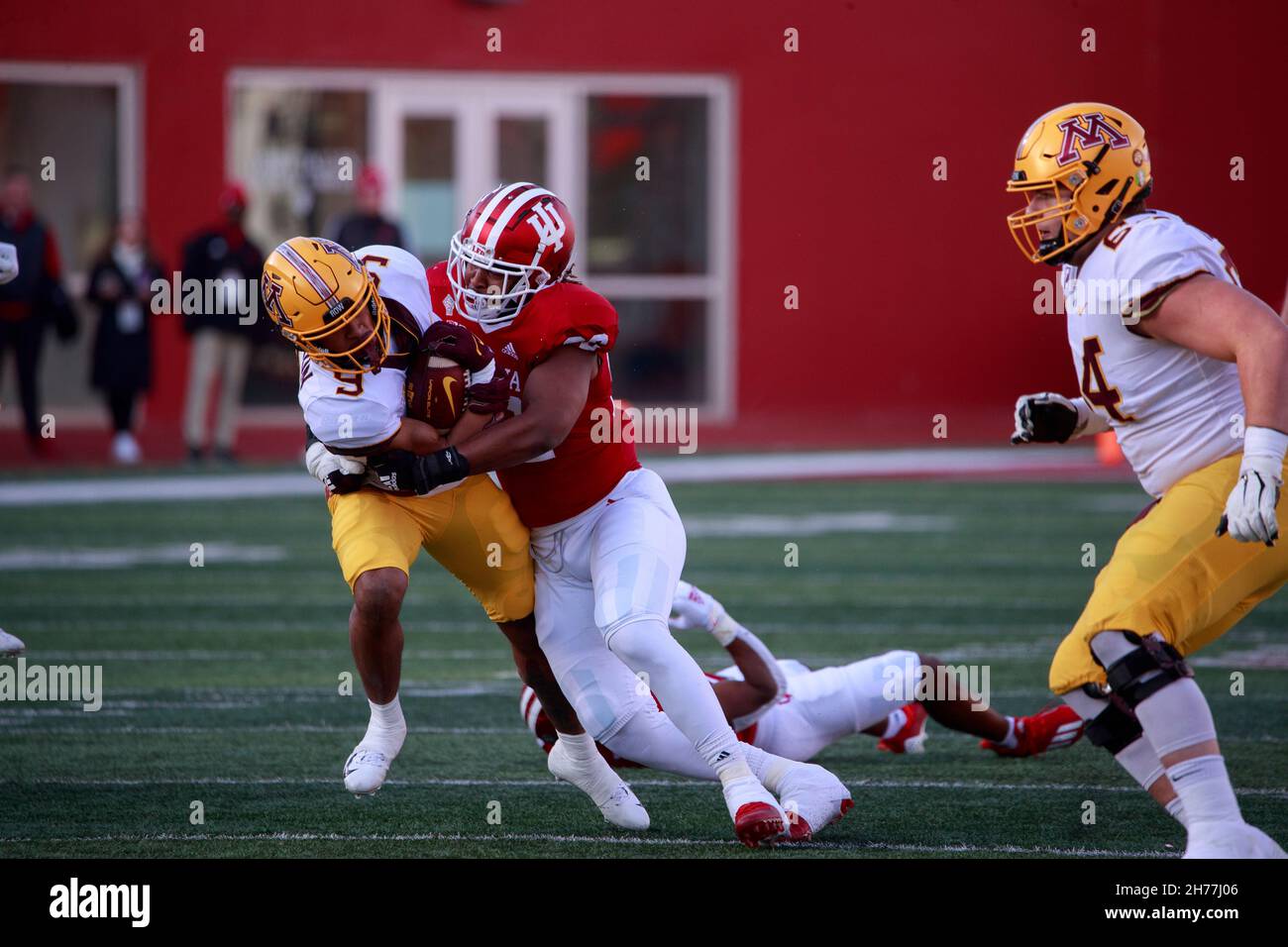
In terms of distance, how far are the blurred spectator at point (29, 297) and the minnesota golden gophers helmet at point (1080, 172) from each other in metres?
10.1

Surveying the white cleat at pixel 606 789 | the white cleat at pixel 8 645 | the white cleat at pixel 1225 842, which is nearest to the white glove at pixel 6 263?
the white cleat at pixel 8 645

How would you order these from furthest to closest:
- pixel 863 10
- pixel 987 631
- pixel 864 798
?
pixel 863 10 → pixel 987 631 → pixel 864 798

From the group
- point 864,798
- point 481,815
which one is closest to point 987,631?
point 864,798

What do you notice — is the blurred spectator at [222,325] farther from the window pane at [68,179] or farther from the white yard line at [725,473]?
the window pane at [68,179]

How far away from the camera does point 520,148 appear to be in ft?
52.6

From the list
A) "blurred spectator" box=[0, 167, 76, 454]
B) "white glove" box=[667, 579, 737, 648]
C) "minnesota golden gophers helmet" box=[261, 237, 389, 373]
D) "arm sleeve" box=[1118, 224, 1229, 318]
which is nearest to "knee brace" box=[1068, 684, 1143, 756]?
"arm sleeve" box=[1118, 224, 1229, 318]

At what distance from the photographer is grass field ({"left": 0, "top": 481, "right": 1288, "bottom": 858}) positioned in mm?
4234

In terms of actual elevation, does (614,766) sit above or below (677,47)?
below

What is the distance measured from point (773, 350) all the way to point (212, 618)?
370 inches

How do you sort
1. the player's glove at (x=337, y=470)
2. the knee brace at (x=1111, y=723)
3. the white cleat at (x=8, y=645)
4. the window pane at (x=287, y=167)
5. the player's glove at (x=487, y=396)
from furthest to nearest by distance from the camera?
the window pane at (x=287, y=167) → the white cleat at (x=8, y=645) → the player's glove at (x=337, y=470) → the player's glove at (x=487, y=396) → the knee brace at (x=1111, y=723)

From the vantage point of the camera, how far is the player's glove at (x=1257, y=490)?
11.6ft

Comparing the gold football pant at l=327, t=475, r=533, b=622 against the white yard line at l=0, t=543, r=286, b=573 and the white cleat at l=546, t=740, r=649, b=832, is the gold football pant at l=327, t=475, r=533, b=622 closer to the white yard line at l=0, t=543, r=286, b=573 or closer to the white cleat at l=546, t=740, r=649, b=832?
the white cleat at l=546, t=740, r=649, b=832
